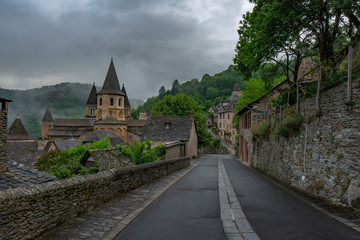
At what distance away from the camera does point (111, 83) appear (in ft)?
250

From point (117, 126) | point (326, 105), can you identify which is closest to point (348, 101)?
point (326, 105)

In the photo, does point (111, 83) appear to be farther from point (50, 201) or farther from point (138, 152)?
point (50, 201)

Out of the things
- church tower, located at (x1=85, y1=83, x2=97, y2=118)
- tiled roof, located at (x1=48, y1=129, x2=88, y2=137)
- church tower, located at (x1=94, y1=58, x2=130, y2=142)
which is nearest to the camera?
church tower, located at (x1=94, y1=58, x2=130, y2=142)

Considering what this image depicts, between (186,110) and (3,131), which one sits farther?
(186,110)

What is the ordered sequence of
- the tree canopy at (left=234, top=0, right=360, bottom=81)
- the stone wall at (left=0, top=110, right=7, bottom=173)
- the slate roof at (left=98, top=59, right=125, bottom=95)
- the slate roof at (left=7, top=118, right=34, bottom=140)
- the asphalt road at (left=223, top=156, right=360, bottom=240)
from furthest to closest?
the slate roof at (left=98, top=59, right=125, bottom=95) < the slate roof at (left=7, top=118, right=34, bottom=140) < the tree canopy at (left=234, top=0, right=360, bottom=81) < the stone wall at (left=0, top=110, right=7, bottom=173) < the asphalt road at (left=223, top=156, right=360, bottom=240)

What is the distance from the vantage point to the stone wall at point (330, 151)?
21.2ft

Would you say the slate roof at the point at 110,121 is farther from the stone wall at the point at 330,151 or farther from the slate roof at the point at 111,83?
the stone wall at the point at 330,151

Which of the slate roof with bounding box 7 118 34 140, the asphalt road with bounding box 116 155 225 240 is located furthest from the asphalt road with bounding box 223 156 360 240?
the slate roof with bounding box 7 118 34 140

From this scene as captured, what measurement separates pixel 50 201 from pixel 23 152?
34760 mm

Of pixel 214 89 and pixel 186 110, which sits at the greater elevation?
pixel 214 89

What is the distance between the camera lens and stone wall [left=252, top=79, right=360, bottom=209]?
6.46 m

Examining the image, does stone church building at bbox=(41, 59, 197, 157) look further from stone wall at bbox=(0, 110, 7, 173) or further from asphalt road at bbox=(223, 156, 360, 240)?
asphalt road at bbox=(223, 156, 360, 240)

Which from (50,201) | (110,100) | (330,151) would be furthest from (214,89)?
(50,201)

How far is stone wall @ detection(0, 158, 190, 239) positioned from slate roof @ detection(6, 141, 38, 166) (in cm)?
2929
